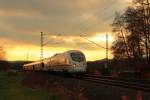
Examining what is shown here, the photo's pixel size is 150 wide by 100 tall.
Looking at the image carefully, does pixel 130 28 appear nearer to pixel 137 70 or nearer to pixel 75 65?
pixel 137 70

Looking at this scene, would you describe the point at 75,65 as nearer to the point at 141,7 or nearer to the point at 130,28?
the point at 141,7

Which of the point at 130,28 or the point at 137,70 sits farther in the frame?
the point at 130,28

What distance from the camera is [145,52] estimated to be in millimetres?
63938

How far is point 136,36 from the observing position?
6594cm

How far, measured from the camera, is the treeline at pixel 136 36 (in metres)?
62.1

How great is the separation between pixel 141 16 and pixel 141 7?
132 centimetres

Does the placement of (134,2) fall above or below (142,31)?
above

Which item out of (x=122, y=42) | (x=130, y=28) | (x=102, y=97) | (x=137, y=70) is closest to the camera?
(x=102, y=97)

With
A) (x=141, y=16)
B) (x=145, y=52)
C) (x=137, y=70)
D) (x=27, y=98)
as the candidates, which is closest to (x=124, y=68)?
(x=145, y=52)

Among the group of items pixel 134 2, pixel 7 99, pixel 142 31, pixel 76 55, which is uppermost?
pixel 134 2

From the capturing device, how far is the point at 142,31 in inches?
2511

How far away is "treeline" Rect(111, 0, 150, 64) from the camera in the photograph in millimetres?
62062

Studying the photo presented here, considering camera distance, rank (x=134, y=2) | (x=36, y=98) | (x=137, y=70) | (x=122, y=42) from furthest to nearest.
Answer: (x=122, y=42) < (x=134, y=2) < (x=137, y=70) < (x=36, y=98)

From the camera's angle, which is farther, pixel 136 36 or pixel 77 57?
pixel 136 36
